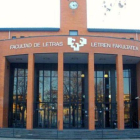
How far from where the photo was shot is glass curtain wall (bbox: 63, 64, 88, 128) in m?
30.9

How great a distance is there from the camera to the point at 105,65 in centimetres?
3225

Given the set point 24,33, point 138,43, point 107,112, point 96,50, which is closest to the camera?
point 96,50

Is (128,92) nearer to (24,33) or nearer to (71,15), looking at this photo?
(71,15)

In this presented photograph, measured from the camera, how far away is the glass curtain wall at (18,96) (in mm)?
31344

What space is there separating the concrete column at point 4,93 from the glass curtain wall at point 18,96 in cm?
151


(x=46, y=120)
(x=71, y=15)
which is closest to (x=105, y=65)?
(x=71, y=15)

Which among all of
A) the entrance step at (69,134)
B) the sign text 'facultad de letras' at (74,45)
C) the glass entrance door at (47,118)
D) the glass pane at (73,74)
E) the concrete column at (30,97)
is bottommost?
the entrance step at (69,134)

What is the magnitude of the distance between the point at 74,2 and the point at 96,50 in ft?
28.3

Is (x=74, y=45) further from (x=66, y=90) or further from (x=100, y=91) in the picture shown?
(x=100, y=91)

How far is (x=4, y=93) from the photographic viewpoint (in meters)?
28.8

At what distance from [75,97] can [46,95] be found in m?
3.37

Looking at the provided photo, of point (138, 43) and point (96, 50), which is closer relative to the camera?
point (96, 50)

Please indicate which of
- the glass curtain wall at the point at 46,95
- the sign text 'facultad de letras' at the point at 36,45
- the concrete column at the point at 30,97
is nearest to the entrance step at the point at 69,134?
the concrete column at the point at 30,97

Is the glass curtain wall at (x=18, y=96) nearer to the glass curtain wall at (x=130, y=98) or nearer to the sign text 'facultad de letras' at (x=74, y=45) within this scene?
the sign text 'facultad de letras' at (x=74, y=45)
